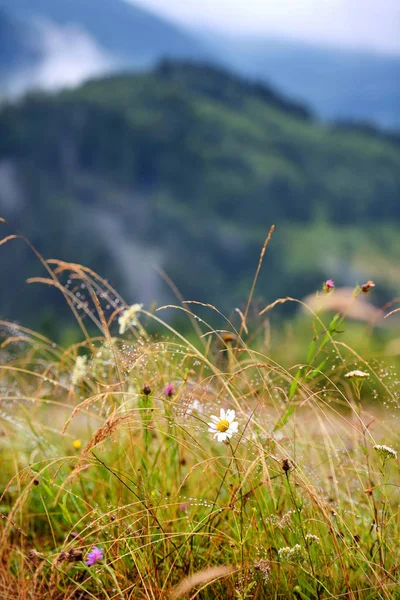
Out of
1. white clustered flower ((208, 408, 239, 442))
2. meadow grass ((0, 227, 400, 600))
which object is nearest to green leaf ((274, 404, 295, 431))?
meadow grass ((0, 227, 400, 600))

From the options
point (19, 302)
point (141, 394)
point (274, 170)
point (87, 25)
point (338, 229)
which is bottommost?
point (19, 302)

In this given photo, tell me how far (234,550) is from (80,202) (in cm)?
10484

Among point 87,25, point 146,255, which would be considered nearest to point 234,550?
point 146,255

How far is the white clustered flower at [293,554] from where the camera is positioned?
128 cm

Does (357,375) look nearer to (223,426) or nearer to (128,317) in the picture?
(223,426)

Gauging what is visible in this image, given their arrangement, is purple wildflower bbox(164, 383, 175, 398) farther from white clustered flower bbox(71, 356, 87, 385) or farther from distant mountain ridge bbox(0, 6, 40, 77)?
distant mountain ridge bbox(0, 6, 40, 77)

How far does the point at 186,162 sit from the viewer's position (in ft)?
373

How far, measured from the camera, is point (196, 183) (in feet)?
371

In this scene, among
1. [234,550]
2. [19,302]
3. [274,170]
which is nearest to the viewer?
[234,550]

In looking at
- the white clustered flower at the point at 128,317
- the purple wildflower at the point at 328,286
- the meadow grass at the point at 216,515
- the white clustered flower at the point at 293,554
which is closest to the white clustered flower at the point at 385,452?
the meadow grass at the point at 216,515

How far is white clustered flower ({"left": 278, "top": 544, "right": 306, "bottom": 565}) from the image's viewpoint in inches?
50.4

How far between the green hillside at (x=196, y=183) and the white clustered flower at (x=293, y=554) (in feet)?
259

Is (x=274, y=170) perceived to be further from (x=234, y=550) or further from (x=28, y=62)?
(x=234, y=550)

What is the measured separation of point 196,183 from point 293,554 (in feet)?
375
